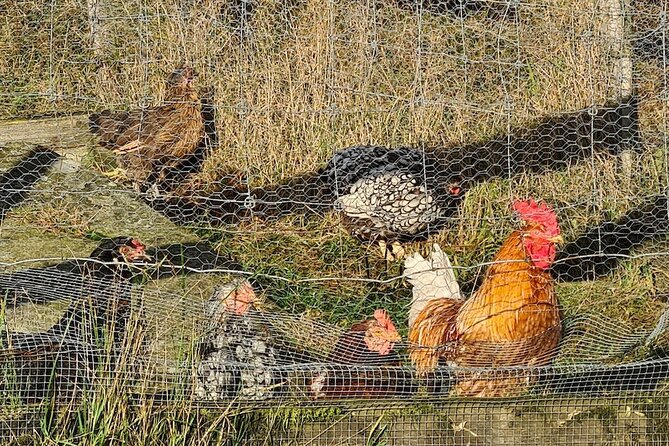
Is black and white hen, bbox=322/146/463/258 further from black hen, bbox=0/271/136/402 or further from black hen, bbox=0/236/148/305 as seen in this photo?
black hen, bbox=0/271/136/402

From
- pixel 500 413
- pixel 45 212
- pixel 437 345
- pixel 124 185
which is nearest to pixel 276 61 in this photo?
pixel 124 185

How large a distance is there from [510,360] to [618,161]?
2.32 m

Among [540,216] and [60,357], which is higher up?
[540,216]

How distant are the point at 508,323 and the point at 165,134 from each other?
2.72 meters

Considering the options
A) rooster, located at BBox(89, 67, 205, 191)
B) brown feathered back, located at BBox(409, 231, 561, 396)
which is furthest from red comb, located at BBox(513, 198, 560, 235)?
rooster, located at BBox(89, 67, 205, 191)

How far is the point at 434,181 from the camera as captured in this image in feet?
17.1

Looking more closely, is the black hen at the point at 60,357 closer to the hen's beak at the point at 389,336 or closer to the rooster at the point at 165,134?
the hen's beak at the point at 389,336

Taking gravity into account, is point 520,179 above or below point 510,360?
above

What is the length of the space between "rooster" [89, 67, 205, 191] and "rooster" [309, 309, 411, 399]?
2.17 meters

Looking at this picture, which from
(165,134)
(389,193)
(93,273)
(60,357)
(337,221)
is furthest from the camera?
(165,134)

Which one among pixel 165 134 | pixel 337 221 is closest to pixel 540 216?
pixel 337 221

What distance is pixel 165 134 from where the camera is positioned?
5.39 metres

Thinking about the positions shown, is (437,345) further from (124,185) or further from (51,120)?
(51,120)

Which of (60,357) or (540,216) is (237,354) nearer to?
(60,357)
